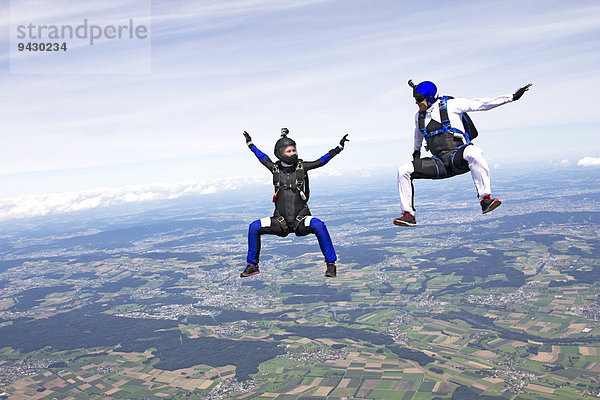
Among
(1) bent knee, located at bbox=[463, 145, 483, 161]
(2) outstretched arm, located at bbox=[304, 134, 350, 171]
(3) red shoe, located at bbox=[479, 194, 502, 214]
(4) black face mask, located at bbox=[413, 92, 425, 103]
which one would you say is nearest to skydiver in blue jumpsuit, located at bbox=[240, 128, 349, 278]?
(2) outstretched arm, located at bbox=[304, 134, 350, 171]

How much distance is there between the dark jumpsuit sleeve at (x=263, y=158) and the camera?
11555 mm

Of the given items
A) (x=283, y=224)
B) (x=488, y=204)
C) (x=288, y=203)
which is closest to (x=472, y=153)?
(x=488, y=204)

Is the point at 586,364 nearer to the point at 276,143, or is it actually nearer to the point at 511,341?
the point at 511,341

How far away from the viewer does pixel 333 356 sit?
586 feet

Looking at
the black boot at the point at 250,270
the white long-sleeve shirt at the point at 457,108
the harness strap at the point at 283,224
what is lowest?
the black boot at the point at 250,270

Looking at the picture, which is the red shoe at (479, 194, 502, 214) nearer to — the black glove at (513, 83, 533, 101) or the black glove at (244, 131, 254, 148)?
the black glove at (513, 83, 533, 101)

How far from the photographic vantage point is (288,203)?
37.4ft

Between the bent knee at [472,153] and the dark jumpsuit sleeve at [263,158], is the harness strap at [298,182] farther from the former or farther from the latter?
the bent knee at [472,153]

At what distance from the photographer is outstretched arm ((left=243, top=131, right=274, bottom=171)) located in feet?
37.9

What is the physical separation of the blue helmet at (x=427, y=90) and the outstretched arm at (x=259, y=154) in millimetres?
4277

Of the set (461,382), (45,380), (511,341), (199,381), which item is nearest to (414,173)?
(461,382)

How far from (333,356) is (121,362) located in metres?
98.7

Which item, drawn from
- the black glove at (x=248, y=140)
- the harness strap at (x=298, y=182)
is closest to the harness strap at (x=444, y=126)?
the harness strap at (x=298, y=182)

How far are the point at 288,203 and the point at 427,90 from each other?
4.69m
